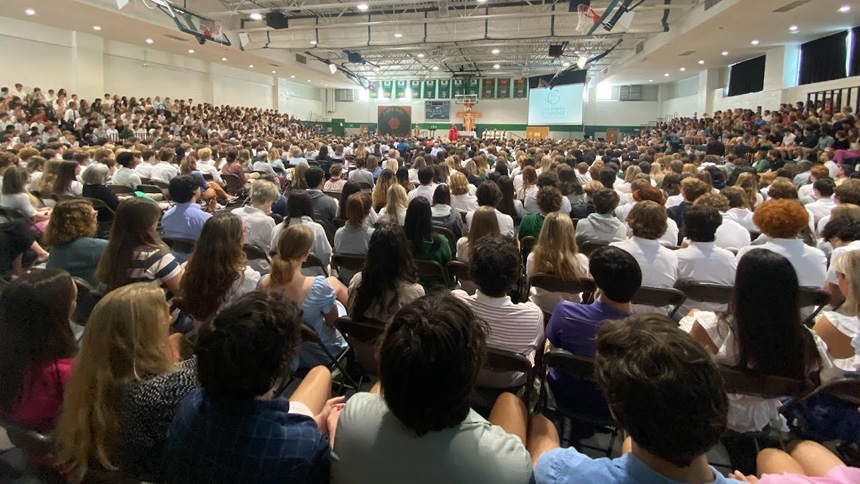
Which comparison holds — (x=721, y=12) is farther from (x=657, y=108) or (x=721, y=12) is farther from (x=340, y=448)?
(x=657, y=108)

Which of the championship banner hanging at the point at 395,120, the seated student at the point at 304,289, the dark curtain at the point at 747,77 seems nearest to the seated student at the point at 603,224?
A: the seated student at the point at 304,289

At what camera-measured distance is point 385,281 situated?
2562mm

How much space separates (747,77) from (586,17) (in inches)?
433

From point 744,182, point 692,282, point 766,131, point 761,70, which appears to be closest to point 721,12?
point 766,131

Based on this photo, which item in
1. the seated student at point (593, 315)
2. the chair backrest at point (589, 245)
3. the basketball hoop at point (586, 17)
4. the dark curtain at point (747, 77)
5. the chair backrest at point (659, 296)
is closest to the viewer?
the seated student at point (593, 315)

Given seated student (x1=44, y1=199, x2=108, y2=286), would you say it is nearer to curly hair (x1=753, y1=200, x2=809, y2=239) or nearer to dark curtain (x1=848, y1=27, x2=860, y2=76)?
curly hair (x1=753, y1=200, x2=809, y2=239)

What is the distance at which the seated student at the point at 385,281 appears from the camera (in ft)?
8.27

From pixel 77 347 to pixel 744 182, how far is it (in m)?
6.22

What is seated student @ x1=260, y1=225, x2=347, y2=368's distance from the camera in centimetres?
268

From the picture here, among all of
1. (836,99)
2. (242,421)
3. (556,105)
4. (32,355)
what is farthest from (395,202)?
(556,105)

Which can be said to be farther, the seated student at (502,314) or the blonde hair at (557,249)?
the blonde hair at (557,249)

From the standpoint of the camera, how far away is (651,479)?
1.09m

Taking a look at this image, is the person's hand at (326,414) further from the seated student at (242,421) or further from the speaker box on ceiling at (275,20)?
the speaker box on ceiling at (275,20)

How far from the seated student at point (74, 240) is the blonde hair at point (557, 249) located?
9.60 feet
